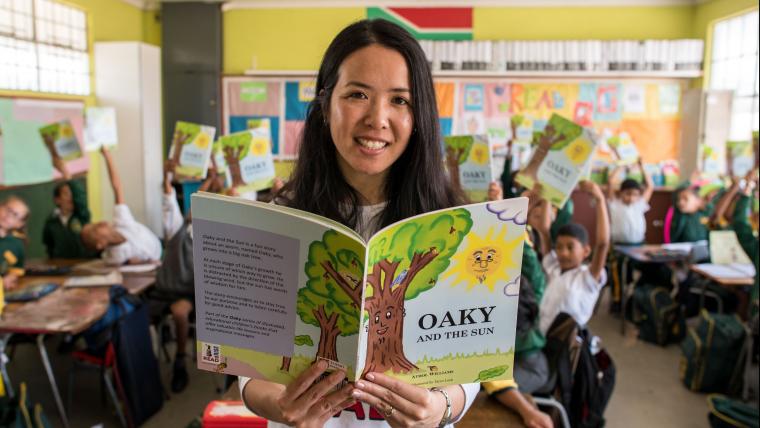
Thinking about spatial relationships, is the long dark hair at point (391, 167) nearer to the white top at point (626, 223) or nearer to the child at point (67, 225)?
the child at point (67, 225)

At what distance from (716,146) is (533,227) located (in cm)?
446

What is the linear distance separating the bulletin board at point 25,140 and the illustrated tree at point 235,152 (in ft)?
8.52

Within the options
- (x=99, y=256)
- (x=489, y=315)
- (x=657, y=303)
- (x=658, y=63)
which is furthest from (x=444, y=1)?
(x=489, y=315)

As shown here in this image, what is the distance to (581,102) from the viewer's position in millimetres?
6945

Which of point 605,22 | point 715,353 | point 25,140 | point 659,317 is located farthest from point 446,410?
point 605,22

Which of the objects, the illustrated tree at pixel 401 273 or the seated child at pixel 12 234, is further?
the seated child at pixel 12 234

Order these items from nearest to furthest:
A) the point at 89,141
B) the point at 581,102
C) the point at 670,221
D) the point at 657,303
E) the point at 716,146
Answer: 1. the point at 89,141
2. the point at 657,303
3. the point at 670,221
4. the point at 716,146
5. the point at 581,102

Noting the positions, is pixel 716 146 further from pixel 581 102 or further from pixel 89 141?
pixel 89 141

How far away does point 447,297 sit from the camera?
2.91 ft

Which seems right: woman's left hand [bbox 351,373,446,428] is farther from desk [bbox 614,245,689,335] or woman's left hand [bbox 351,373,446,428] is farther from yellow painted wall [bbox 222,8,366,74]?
yellow painted wall [bbox 222,8,366,74]

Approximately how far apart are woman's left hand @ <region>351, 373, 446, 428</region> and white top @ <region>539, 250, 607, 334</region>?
6.02 ft

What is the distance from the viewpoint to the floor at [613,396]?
3.26 m

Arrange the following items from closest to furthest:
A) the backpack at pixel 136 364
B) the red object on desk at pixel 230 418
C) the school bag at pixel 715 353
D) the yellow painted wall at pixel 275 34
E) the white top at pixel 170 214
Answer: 1. the red object on desk at pixel 230 418
2. the backpack at pixel 136 364
3. the school bag at pixel 715 353
4. the white top at pixel 170 214
5. the yellow painted wall at pixel 275 34

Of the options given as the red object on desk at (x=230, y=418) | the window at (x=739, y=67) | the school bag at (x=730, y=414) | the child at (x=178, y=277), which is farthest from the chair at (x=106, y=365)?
the window at (x=739, y=67)
